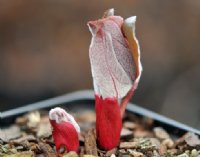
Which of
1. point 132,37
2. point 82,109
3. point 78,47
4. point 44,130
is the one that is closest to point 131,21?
point 132,37

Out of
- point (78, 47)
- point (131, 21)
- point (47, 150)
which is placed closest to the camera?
point (131, 21)

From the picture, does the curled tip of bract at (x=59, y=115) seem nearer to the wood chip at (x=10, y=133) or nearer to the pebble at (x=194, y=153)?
the wood chip at (x=10, y=133)

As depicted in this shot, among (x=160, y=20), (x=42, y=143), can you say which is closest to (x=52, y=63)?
(x=160, y=20)

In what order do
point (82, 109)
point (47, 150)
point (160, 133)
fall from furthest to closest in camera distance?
point (82, 109), point (160, 133), point (47, 150)

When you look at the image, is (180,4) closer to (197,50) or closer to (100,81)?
(197,50)

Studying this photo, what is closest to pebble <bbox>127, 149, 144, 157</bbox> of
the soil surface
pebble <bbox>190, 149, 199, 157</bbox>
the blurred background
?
the soil surface

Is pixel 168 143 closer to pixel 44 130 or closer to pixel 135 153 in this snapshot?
pixel 135 153

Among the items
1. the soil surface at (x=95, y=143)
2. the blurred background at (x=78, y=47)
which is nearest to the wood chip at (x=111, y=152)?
the soil surface at (x=95, y=143)
